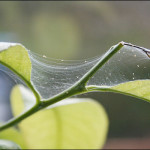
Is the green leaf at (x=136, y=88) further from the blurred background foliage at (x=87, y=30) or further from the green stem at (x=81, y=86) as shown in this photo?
the blurred background foliage at (x=87, y=30)

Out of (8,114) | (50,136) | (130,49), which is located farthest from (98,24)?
(130,49)

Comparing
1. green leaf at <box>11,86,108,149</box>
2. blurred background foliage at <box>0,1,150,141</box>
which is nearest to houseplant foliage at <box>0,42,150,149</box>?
green leaf at <box>11,86,108,149</box>

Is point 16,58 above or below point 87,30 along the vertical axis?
above

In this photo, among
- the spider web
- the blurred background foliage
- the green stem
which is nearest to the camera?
the green stem

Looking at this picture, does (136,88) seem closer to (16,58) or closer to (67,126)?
(16,58)

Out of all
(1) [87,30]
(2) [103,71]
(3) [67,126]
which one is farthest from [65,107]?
(1) [87,30]

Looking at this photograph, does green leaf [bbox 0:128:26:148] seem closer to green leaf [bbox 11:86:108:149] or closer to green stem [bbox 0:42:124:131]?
green leaf [bbox 11:86:108:149]

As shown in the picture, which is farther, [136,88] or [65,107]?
[65,107]
